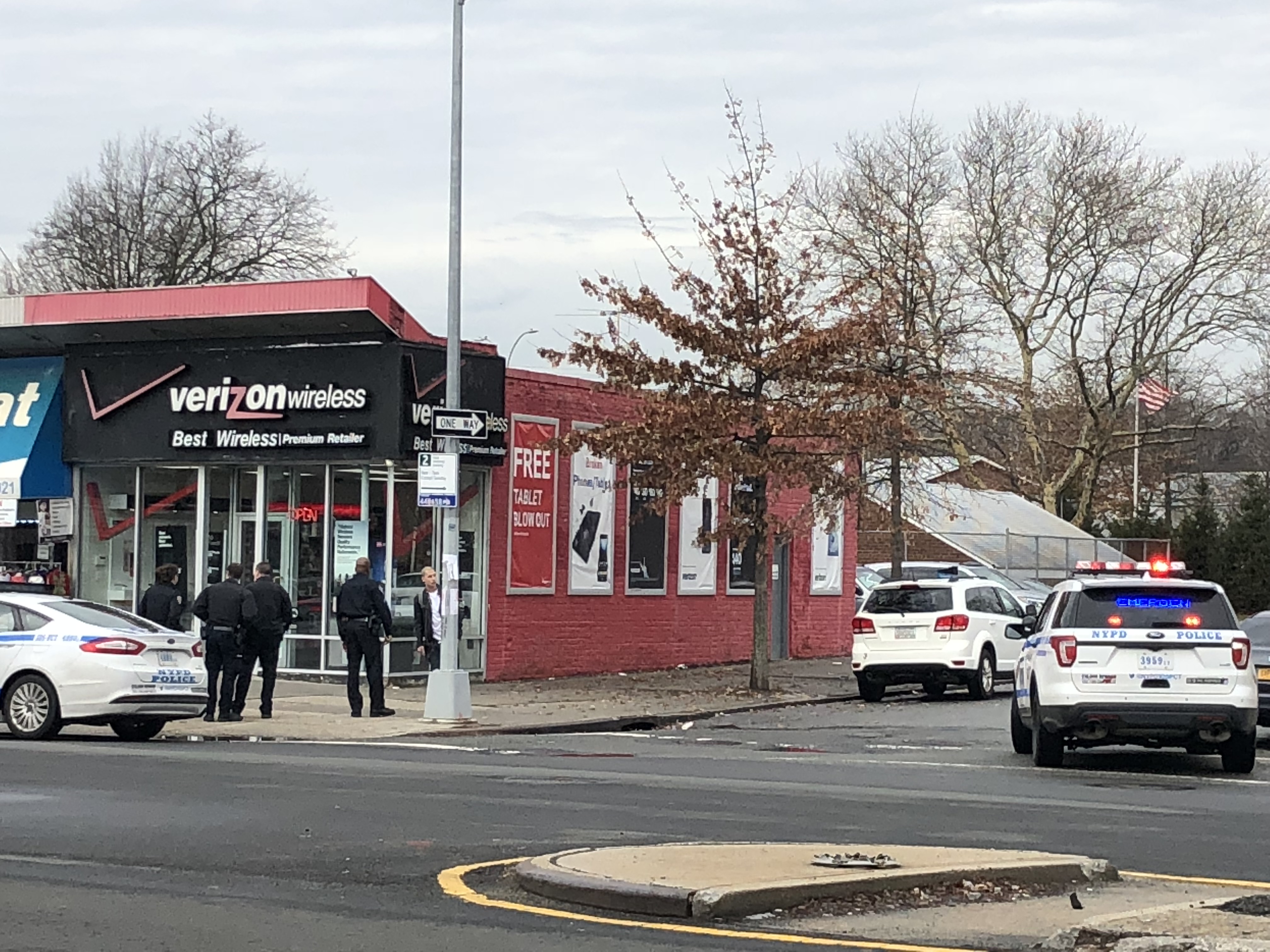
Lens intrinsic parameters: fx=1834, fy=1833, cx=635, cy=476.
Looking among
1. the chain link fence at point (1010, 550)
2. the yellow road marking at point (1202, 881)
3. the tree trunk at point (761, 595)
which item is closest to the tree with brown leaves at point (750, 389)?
the tree trunk at point (761, 595)

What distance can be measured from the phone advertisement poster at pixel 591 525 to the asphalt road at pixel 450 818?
9.63 metres

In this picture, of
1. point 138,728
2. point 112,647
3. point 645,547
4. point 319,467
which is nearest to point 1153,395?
point 645,547

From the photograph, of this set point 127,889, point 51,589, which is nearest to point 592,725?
point 51,589

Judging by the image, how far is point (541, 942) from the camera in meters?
7.65

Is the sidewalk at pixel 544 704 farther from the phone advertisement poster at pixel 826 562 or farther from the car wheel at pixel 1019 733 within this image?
the car wheel at pixel 1019 733

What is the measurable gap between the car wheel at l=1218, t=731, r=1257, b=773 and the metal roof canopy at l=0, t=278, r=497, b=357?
42.9ft

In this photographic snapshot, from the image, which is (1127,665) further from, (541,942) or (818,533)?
(818,533)

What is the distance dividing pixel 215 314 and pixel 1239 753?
51.5ft

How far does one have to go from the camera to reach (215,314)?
85.9 feet

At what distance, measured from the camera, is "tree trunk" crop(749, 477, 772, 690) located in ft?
86.4

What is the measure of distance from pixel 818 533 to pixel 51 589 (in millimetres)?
16349

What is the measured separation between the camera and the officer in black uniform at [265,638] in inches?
843

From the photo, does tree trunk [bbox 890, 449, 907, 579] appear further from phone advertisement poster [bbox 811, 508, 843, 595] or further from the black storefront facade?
the black storefront facade

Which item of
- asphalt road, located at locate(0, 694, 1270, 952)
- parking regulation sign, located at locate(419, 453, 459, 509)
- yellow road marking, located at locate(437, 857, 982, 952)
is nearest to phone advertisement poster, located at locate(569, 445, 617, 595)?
parking regulation sign, located at locate(419, 453, 459, 509)
